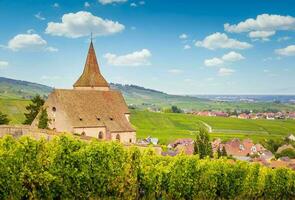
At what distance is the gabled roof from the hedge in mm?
33367

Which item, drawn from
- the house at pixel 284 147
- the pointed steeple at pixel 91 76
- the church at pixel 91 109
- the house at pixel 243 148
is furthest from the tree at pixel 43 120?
the house at pixel 284 147

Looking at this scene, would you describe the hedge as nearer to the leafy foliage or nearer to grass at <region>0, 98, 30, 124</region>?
the leafy foliage

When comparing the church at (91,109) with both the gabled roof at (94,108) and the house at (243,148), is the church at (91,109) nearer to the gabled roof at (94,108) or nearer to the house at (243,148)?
the gabled roof at (94,108)

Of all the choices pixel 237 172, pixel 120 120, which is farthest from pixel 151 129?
pixel 237 172

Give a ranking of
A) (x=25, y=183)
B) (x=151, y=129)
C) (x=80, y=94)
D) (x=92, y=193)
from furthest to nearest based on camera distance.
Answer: (x=151, y=129), (x=80, y=94), (x=92, y=193), (x=25, y=183)

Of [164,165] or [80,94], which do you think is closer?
[164,165]

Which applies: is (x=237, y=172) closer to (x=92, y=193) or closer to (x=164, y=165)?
(x=164, y=165)

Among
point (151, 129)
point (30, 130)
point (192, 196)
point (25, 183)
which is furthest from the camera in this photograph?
point (151, 129)

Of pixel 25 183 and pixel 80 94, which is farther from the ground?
pixel 80 94

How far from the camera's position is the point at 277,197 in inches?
1877

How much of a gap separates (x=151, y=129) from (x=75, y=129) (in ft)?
394

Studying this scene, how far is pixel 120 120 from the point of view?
7888cm

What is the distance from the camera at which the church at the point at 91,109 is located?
70188 mm

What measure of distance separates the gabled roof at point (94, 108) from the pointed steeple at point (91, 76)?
486cm
